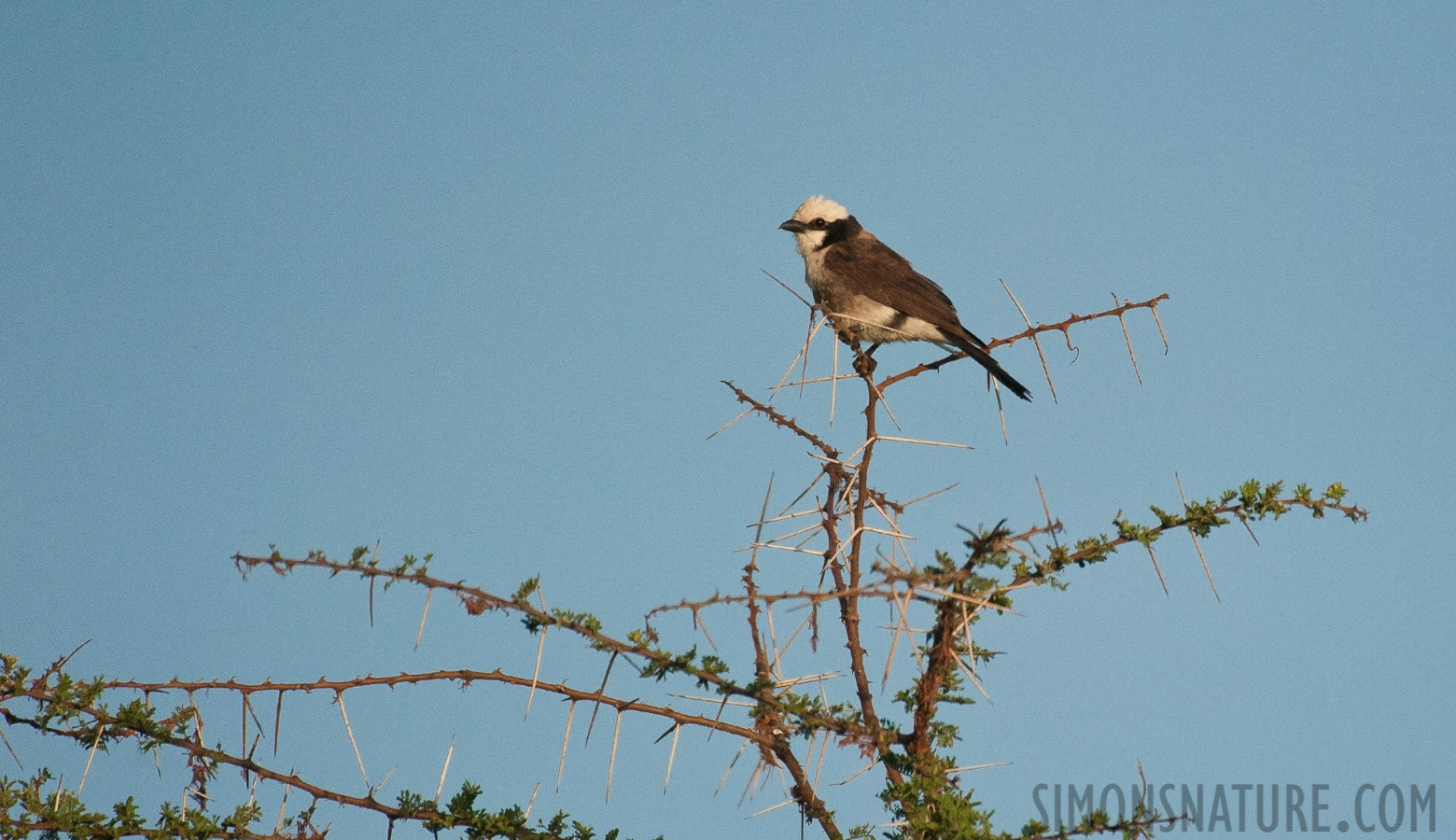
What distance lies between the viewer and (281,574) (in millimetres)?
3539

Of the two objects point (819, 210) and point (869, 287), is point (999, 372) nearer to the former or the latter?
point (869, 287)

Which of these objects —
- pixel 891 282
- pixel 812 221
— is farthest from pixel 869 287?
pixel 812 221

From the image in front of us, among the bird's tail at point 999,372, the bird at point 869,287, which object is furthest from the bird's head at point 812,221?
the bird's tail at point 999,372

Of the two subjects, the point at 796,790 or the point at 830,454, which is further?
the point at 830,454

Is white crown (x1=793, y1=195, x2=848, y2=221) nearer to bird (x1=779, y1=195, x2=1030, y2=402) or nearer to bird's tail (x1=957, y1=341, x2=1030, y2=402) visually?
bird (x1=779, y1=195, x2=1030, y2=402)

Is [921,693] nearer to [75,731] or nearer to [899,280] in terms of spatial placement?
[75,731]

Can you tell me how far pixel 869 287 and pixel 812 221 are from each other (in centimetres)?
126

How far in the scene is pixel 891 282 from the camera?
8.12m

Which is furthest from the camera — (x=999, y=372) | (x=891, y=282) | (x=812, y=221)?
(x=812, y=221)

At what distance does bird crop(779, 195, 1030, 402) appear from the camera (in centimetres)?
762

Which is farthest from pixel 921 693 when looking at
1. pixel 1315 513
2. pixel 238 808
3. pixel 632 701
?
pixel 238 808

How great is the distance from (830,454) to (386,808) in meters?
1.82

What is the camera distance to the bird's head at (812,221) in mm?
9141

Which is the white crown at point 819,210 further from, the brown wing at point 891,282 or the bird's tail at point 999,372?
the bird's tail at point 999,372
